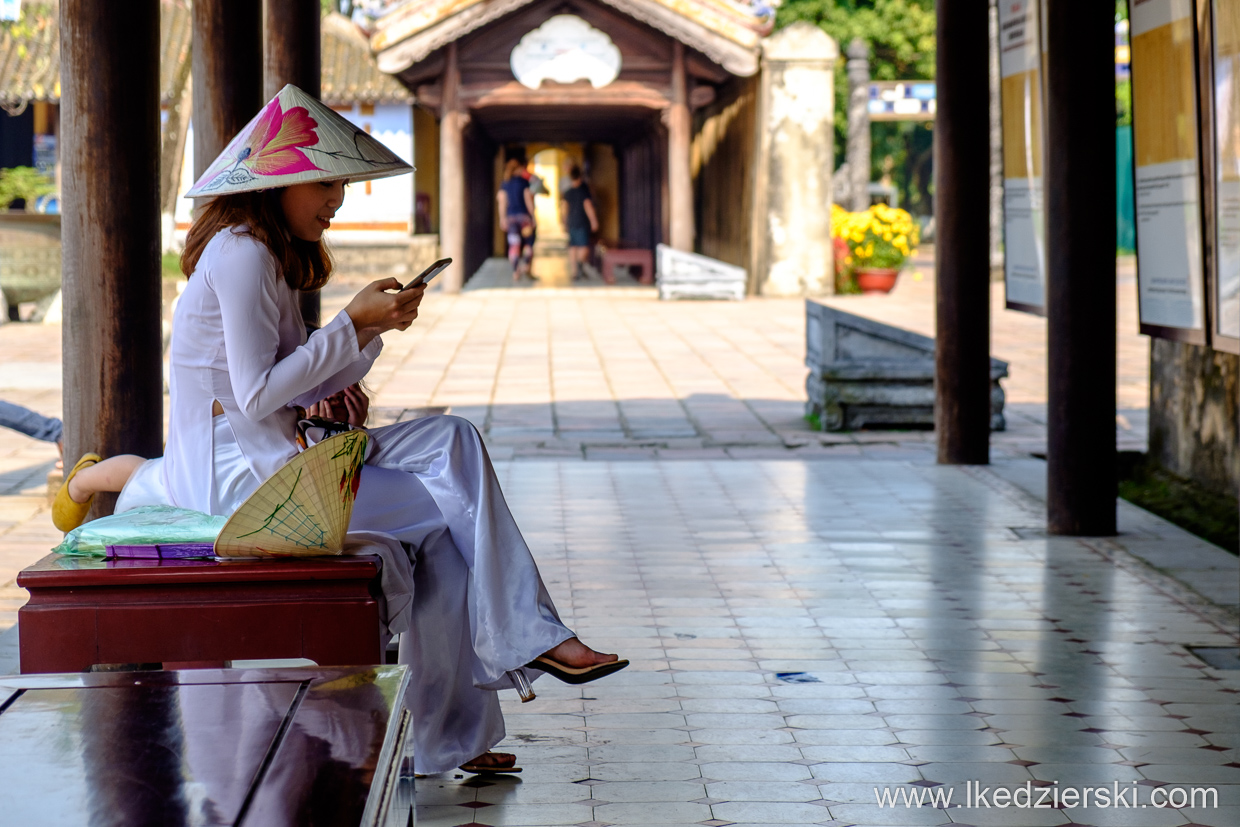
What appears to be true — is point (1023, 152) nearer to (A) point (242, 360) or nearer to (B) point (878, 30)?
(A) point (242, 360)

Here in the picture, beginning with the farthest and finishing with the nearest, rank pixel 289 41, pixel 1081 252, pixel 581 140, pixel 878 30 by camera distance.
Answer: pixel 878 30
pixel 581 140
pixel 289 41
pixel 1081 252

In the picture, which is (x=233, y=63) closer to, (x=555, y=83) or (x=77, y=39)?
(x=77, y=39)

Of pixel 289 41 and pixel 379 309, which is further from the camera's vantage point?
pixel 289 41

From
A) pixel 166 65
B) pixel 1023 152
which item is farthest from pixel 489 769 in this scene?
pixel 166 65

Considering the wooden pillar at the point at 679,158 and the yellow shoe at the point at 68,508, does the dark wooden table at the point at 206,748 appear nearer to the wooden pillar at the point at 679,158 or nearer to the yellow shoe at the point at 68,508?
the yellow shoe at the point at 68,508

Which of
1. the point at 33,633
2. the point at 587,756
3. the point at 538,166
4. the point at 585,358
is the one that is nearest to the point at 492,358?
the point at 585,358

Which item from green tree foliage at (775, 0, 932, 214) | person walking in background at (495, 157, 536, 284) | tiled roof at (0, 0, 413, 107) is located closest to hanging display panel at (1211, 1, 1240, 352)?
person walking in background at (495, 157, 536, 284)

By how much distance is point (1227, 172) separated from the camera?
495 cm

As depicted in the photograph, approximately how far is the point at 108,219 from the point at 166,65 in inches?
765

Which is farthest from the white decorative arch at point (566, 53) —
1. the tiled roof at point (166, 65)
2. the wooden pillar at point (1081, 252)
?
the wooden pillar at point (1081, 252)

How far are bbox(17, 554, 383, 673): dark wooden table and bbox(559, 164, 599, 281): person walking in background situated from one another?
20216 millimetres

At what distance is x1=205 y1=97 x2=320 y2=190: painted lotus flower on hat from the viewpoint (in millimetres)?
3025

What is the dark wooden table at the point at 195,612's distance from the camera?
2.64 m

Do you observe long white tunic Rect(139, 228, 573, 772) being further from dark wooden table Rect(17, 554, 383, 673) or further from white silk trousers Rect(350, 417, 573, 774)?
dark wooden table Rect(17, 554, 383, 673)
